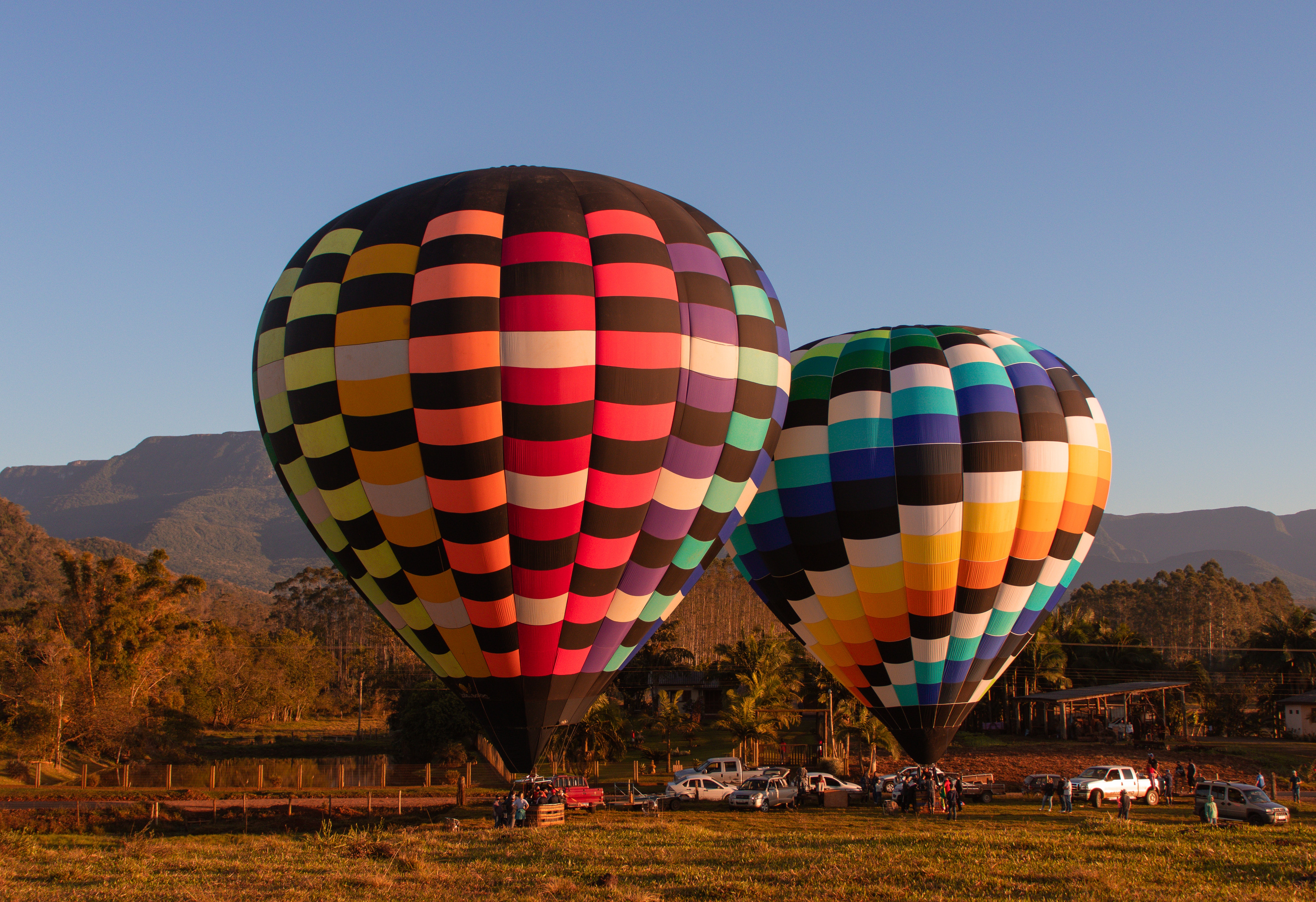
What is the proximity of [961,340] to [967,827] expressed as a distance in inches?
330

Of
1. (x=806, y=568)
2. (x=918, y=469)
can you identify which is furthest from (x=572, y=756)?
(x=918, y=469)

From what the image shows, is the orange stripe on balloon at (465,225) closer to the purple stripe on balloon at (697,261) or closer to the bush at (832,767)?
the purple stripe on balloon at (697,261)

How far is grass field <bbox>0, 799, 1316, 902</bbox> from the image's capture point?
37.3ft

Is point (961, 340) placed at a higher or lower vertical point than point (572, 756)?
higher

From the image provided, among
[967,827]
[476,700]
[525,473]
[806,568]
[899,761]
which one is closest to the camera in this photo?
[525,473]

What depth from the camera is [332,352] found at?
44.8 ft

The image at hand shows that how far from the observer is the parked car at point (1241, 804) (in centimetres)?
1873

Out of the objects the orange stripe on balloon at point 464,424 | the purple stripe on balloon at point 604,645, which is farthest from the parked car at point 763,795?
the orange stripe on balloon at point 464,424

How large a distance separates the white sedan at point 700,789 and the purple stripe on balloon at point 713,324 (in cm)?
1268

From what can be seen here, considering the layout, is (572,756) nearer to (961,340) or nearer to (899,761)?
(899,761)

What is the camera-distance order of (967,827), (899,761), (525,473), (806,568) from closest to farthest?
1. (525,473)
2. (967,827)
3. (806,568)
4. (899,761)

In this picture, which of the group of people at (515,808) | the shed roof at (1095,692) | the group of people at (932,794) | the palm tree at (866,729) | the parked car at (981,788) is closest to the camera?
the group of people at (515,808)

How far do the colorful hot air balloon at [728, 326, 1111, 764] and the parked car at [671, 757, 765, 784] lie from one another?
24.7ft

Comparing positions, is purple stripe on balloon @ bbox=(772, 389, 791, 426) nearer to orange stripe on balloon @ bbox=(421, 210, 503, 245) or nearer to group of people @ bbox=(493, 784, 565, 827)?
orange stripe on balloon @ bbox=(421, 210, 503, 245)
